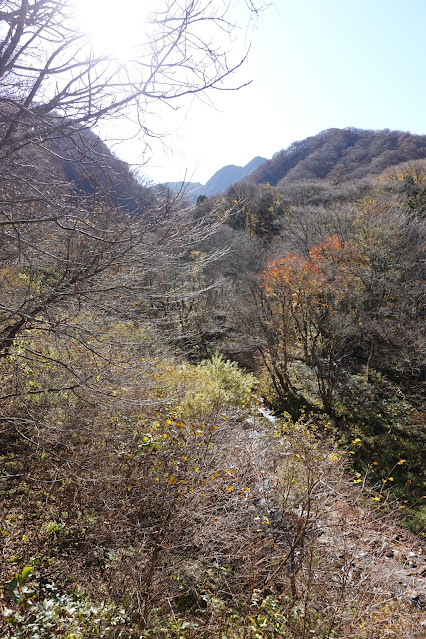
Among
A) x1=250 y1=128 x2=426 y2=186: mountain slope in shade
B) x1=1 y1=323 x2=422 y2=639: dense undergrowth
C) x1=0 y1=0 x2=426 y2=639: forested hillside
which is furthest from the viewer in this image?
x1=250 y1=128 x2=426 y2=186: mountain slope in shade

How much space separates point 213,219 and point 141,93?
1.27 metres

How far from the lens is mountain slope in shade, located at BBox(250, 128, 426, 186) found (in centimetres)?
3675

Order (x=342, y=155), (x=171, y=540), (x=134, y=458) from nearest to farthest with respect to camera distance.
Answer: (x=171, y=540) → (x=134, y=458) → (x=342, y=155)

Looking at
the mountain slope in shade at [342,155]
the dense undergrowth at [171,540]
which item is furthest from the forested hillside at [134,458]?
the mountain slope in shade at [342,155]

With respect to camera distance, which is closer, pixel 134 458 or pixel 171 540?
pixel 171 540

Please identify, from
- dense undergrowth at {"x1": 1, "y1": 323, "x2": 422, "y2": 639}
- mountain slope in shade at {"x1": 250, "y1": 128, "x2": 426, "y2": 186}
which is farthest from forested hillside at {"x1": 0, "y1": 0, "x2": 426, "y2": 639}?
mountain slope in shade at {"x1": 250, "y1": 128, "x2": 426, "y2": 186}

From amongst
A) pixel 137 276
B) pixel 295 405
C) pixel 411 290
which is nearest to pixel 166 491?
pixel 137 276

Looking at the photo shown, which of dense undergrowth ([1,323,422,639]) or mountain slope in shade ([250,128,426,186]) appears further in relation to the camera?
mountain slope in shade ([250,128,426,186])

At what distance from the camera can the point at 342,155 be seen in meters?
44.2

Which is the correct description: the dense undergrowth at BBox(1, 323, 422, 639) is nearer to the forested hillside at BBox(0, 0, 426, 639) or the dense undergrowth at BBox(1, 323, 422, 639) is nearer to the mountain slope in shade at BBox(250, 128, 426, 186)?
the forested hillside at BBox(0, 0, 426, 639)

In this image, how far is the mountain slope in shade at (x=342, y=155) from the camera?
36.8m

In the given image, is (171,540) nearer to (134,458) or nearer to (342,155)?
(134,458)

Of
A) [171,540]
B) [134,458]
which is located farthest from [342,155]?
[171,540]

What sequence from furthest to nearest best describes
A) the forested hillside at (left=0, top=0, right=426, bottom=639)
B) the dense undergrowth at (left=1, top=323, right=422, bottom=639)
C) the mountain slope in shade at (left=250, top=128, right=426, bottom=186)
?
the mountain slope in shade at (left=250, top=128, right=426, bottom=186) → the dense undergrowth at (left=1, top=323, right=422, bottom=639) → the forested hillside at (left=0, top=0, right=426, bottom=639)
